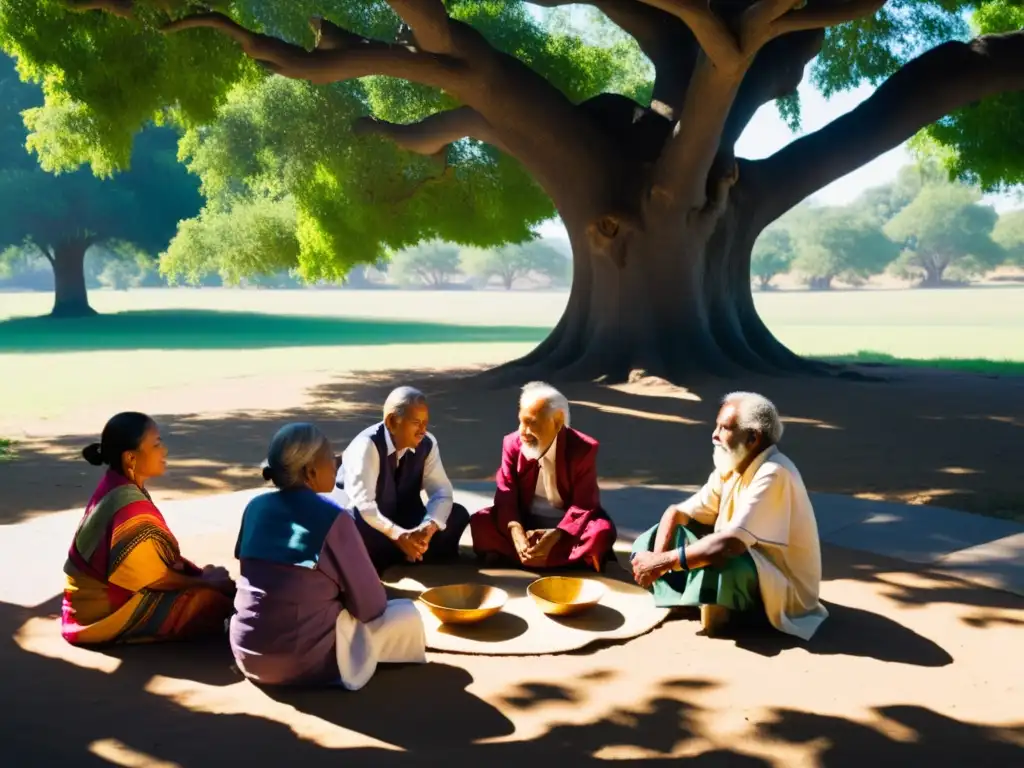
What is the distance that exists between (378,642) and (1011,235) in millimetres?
99840

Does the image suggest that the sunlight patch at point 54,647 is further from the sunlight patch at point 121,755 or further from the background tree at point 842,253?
the background tree at point 842,253

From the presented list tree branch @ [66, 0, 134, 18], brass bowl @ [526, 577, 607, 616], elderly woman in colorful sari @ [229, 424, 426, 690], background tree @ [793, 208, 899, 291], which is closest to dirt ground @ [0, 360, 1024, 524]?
brass bowl @ [526, 577, 607, 616]

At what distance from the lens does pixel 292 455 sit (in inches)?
159

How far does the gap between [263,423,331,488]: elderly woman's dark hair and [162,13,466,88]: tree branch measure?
9.42 meters

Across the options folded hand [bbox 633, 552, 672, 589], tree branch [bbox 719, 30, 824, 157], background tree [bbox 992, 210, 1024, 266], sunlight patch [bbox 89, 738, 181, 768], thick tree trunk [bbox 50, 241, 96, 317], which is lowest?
sunlight patch [bbox 89, 738, 181, 768]

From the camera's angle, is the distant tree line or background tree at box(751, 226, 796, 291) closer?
the distant tree line

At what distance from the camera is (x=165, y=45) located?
13.2m

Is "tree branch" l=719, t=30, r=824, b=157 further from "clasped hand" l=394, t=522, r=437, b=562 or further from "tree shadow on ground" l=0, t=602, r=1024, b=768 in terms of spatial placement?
"tree shadow on ground" l=0, t=602, r=1024, b=768

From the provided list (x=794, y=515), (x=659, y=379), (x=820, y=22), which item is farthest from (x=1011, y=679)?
(x=659, y=379)

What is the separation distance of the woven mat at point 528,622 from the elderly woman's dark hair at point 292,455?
3.45 ft

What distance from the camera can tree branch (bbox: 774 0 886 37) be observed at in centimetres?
1059

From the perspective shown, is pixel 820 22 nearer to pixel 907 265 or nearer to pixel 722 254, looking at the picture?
pixel 722 254

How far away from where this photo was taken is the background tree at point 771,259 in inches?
3890

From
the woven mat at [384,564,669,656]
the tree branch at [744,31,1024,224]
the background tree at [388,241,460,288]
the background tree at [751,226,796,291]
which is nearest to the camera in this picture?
the woven mat at [384,564,669,656]
